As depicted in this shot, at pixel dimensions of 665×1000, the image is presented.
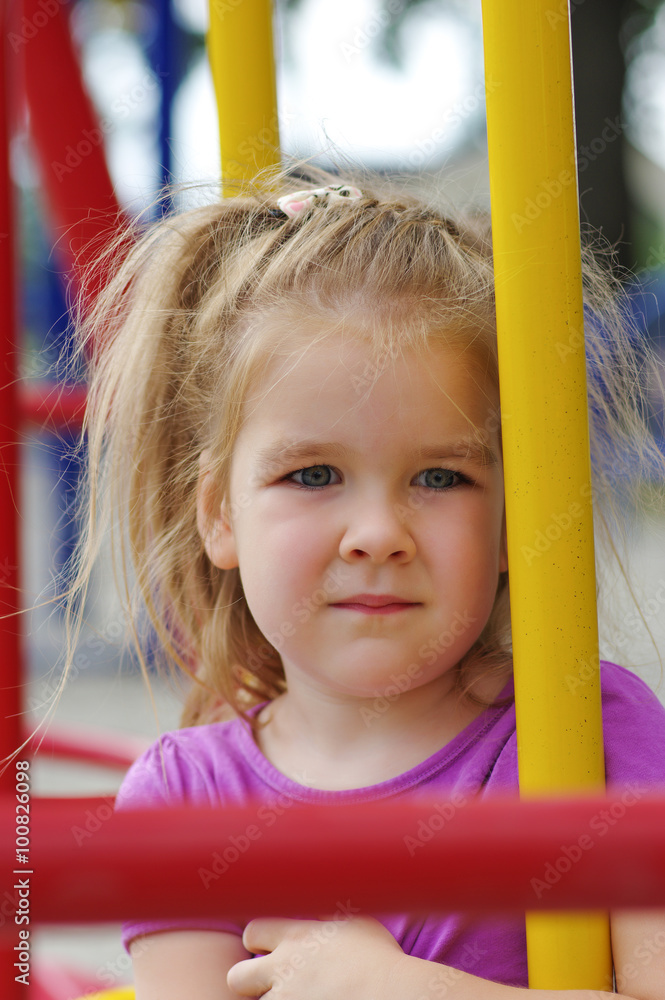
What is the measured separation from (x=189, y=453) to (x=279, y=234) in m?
0.23

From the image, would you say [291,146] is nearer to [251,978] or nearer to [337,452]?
[337,452]

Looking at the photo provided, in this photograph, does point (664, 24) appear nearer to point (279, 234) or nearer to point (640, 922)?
point (279, 234)

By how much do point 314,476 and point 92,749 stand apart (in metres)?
0.71

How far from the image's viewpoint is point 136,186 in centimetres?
153

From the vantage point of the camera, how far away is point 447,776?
0.84 metres

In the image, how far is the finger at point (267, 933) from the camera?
789 mm

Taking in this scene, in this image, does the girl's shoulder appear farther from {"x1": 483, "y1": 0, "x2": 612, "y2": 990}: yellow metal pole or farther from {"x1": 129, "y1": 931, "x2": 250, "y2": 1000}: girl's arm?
{"x1": 483, "y1": 0, "x2": 612, "y2": 990}: yellow metal pole

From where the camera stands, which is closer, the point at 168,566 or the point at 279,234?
the point at 279,234

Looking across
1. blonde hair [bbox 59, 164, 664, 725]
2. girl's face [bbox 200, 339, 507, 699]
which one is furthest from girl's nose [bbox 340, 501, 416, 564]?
blonde hair [bbox 59, 164, 664, 725]

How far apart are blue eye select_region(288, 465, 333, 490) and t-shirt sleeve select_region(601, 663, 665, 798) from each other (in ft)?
0.89

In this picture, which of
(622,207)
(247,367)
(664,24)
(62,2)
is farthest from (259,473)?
(664,24)

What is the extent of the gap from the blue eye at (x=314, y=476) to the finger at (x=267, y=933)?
343 mm

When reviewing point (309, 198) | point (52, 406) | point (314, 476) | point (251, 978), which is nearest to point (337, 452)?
point (314, 476)

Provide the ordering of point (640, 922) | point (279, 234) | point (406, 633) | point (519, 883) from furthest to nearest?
point (279, 234) < point (406, 633) < point (640, 922) < point (519, 883)
